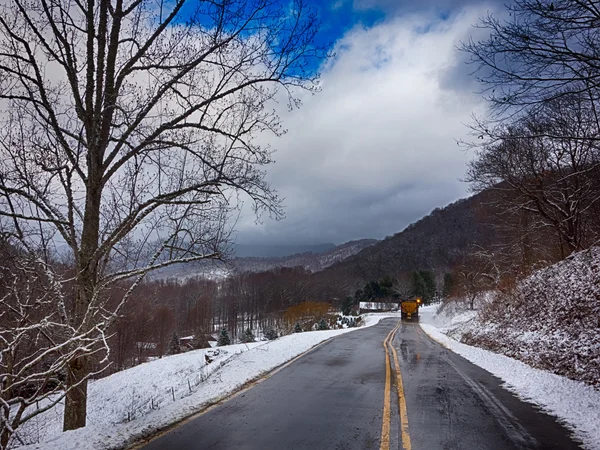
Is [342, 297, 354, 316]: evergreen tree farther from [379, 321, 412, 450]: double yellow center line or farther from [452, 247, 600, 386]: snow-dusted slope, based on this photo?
[379, 321, 412, 450]: double yellow center line

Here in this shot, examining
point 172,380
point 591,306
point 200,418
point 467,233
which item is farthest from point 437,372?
point 467,233

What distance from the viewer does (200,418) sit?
639 cm

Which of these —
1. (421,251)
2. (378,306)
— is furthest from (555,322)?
(421,251)

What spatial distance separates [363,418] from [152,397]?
11853mm

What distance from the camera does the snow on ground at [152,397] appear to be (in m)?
5.43

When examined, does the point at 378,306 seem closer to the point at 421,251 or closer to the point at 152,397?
the point at 421,251

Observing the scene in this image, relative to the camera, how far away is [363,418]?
6.34 meters

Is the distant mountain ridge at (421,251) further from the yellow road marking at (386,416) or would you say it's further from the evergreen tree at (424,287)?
the yellow road marking at (386,416)

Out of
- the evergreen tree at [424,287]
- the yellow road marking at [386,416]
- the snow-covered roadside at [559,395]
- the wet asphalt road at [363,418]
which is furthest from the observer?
the evergreen tree at [424,287]

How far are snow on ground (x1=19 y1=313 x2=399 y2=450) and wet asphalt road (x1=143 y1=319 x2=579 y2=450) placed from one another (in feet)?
1.58

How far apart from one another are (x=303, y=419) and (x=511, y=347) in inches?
441

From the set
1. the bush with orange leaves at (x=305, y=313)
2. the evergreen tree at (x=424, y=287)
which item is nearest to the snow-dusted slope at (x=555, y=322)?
the bush with orange leaves at (x=305, y=313)

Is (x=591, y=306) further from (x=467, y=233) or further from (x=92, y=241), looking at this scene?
(x=467, y=233)

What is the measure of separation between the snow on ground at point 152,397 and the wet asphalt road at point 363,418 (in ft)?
1.58
